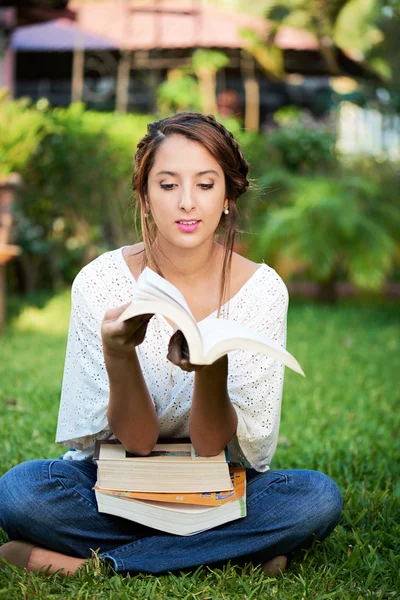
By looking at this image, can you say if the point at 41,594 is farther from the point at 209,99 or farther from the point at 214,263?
the point at 209,99

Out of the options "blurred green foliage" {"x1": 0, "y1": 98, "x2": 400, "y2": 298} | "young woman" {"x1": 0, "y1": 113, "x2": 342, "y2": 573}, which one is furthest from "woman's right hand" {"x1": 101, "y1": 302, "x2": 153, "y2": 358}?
"blurred green foliage" {"x1": 0, "y1": 98, "x2": 400, "y2": 298}

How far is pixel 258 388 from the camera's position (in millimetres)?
2598

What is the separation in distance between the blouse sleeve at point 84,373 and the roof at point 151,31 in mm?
10855

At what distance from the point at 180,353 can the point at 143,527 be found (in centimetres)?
77

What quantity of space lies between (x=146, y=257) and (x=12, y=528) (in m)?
0.90

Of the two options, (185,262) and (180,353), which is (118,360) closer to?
(180,353)

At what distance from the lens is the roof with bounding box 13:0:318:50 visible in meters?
13.6

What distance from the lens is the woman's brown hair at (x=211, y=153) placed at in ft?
8.44

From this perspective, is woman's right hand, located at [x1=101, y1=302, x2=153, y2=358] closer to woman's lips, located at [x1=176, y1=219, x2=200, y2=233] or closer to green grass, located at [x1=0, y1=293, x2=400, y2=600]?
woman's lips, located at [x1=176, y1=219, x2=200, y2=233]

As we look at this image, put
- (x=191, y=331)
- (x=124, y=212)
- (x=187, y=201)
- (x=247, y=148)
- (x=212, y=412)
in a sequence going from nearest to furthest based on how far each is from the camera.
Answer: (x=191, y=331) < (x=212, y=412) < (x=187, y=201) < (x=124, y=212) < (x=247, y=148)

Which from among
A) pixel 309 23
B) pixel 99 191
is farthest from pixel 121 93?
pixel 99 191

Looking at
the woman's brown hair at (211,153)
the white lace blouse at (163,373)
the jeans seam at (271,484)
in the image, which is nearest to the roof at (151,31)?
the woman's brown hair at (211,153)

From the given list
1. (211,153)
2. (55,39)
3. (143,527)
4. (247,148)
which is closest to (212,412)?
(143,527)

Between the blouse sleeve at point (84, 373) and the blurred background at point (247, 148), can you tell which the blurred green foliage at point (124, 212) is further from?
the blouse sleeve at point (84, 373)
